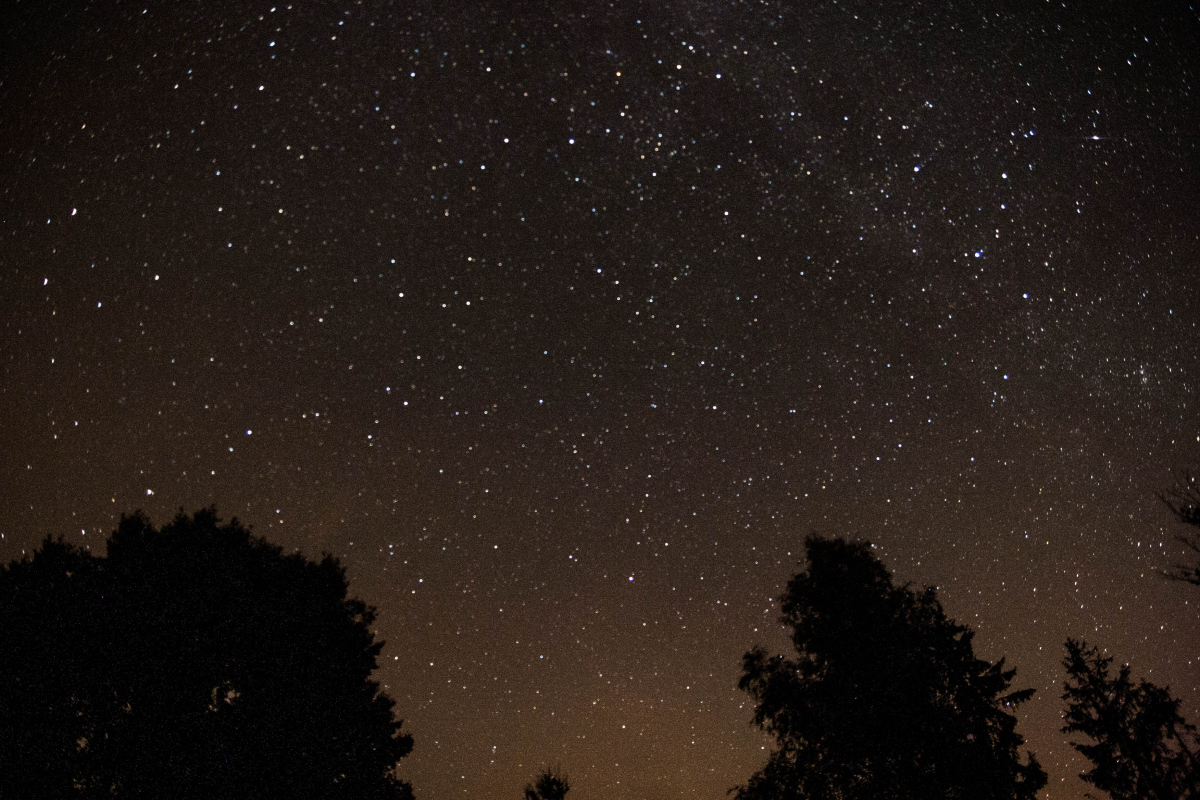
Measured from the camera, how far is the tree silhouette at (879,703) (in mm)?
9078

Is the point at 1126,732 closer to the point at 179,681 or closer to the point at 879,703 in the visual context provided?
the point at 879,703

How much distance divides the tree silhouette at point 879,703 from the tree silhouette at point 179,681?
7307 mm

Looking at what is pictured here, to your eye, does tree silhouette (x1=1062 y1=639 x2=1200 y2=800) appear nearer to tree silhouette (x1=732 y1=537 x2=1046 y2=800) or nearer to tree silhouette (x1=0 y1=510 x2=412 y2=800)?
tree silhouette (x1=732 y1=537 x2=1046 y2=800)

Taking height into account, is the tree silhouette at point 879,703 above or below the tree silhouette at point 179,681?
below

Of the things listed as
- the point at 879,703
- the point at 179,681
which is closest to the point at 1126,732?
the point at 879,703

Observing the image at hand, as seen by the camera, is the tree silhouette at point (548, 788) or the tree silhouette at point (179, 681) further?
the tree silhouette at point (548, 788)

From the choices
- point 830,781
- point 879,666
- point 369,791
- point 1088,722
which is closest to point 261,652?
point 369,791

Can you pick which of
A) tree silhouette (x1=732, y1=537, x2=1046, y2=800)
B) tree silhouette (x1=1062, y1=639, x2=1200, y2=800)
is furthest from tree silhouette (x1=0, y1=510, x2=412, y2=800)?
tree silhouette (x1=1062, y1=639, x2=1200, y2=800)

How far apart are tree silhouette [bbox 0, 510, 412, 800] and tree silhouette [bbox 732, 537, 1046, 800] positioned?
7307mm

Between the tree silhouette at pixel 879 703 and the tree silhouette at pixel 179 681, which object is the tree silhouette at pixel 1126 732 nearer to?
the tree silhouette at pixel 879 703

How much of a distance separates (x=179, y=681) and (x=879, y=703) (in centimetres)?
1074

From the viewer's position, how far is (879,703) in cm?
941

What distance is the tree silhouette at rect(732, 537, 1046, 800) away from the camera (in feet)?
29.8

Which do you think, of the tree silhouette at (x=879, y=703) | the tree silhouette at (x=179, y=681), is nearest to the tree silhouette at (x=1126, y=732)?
the tree silhouette at (x=879, y=703)
